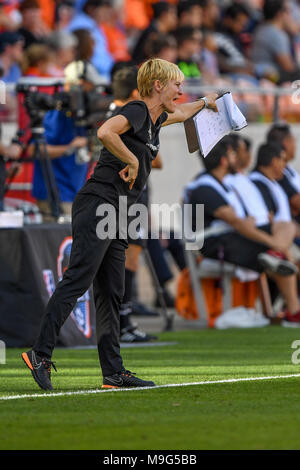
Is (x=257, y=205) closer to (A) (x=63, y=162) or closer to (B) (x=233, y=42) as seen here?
(A) (x=63, y=162)

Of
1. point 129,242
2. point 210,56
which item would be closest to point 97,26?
point 210,56

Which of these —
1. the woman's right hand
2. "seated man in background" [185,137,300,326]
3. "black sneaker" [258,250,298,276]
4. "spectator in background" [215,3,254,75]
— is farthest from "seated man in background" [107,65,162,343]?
"spectator in background" [215,3,254,75]

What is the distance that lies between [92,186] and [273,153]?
665cm

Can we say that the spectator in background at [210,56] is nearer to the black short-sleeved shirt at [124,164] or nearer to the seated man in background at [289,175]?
the seated man in background at [289,175]

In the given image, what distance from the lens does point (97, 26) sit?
52.9 ft

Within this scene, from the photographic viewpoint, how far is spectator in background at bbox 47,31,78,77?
42.0 ft

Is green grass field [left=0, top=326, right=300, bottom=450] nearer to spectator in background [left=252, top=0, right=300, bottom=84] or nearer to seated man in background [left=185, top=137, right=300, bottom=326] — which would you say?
seated man in background [left=185, top=137, right=300, bottom=326]

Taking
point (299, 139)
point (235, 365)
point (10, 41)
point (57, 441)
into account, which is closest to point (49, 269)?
point (235, 365)

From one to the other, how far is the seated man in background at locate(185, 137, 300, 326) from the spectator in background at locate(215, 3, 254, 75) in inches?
194

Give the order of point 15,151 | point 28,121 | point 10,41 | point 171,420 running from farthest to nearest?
1. point 10,41
2. point 28,121
3. point 15,151
4. point 171,420

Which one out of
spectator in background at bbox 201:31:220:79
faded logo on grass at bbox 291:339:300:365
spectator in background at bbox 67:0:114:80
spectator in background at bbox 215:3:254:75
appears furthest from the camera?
spectator in background at bbox 215:3:254:75

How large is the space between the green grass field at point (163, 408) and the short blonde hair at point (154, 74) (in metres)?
1.77

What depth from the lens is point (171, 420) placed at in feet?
17.9

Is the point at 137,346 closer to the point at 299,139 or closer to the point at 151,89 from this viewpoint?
the point at 151,89
